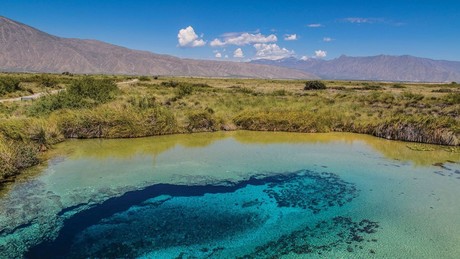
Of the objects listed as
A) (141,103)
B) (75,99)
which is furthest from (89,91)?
(141,103)

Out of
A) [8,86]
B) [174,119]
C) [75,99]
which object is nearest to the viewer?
[174,119]

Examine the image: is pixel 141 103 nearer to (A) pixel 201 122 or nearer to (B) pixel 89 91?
(A) pixel 201 122

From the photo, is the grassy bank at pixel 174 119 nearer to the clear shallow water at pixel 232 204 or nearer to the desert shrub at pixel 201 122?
the desert shrub at pixel 201 122

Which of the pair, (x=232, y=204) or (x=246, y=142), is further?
(x=246, y=142)

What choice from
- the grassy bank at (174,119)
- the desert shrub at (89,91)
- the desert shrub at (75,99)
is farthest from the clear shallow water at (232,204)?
the desert shrub at (89,91)

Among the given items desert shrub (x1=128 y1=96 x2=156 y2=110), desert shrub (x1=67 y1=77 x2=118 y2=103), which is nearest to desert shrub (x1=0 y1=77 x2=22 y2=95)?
desert shrub (x1=67 y1=77 x2=118 y2=103)

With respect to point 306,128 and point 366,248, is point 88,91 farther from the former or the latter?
point 366,248

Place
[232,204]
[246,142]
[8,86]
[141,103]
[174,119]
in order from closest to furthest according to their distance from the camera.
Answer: [232,204] < [246,142] < [174,119] < [141,103] < [8,86]

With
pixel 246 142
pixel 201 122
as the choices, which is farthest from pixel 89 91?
pixel 246 142

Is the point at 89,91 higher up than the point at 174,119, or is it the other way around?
the point at 89,91

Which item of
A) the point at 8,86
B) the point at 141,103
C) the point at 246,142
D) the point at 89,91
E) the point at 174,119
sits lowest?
the point at 246,142
